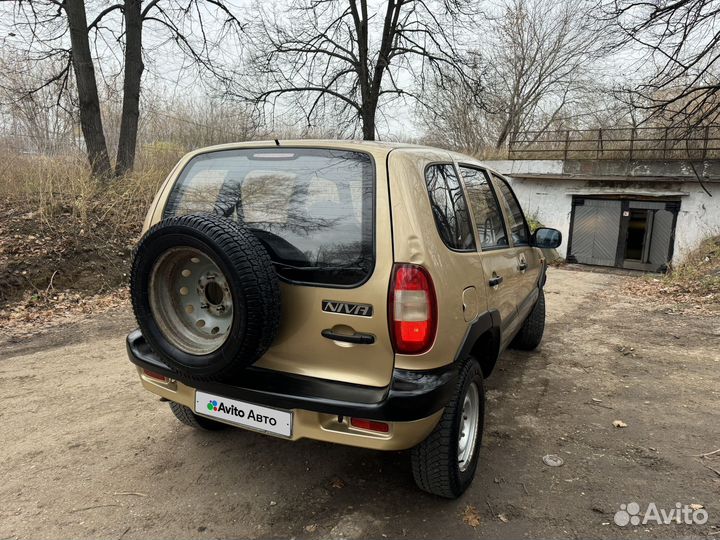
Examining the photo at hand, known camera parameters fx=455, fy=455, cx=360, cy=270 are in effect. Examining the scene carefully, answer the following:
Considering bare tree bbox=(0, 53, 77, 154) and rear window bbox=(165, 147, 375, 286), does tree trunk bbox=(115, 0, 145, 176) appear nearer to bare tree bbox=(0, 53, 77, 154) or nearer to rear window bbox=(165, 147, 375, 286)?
bare tree bbox=(0, 53, 77, 154)

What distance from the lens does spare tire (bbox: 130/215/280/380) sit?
1.93m

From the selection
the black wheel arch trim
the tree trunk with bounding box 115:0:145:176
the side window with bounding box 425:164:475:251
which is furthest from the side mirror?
the tree trunk with bounding box 115:0:145:176

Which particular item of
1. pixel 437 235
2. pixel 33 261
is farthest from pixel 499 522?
pixel 33 261

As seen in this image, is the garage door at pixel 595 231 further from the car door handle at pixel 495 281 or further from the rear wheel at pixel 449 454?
the rear wheel at pixel 449 454

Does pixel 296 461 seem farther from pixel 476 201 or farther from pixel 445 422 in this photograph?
pixel 476 201

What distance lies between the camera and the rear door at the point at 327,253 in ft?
6.52

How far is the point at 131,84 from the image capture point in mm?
11336

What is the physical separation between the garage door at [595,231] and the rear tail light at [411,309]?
17.5m

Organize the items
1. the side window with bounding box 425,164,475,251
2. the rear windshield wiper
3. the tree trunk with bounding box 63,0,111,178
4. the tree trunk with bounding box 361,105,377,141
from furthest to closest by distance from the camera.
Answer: the tree trunk with bounding box 361,105,377,141 < the tree trunk with bounding box 63,0,111,178 < the side window with bounding box 425,164,475,251 < the rear windshield wiper

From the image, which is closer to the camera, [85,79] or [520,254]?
[520,254]

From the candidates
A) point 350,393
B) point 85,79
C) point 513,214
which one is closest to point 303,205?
point 350,393

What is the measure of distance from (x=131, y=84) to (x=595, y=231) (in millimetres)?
16060

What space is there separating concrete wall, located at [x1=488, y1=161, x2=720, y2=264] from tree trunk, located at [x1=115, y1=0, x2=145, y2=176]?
13561 mm

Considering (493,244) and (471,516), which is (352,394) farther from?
(493,244)
